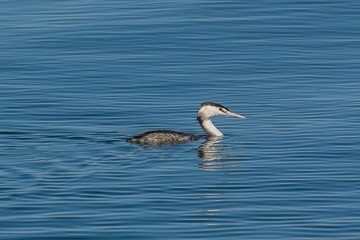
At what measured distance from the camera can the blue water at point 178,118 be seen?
19.8m

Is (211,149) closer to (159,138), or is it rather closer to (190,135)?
(190,135)

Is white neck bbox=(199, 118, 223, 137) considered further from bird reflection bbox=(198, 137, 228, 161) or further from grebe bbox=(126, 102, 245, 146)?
bird reflection bbox=(198, 137, 228, 161)

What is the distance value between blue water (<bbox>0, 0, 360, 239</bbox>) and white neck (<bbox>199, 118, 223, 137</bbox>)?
0.24m

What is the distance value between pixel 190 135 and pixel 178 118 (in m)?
2.06

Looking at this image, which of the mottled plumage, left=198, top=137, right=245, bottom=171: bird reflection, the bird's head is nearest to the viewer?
left=198, top=137, right=245, bottom=171: bird reflection

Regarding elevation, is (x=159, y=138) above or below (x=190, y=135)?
below

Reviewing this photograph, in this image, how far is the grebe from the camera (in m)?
25.1

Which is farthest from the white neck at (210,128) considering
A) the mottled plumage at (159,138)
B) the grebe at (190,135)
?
the mottled plumage at (159,138)

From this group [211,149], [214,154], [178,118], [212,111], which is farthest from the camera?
[178,118]

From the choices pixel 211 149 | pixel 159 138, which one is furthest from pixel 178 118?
pixel 159 138

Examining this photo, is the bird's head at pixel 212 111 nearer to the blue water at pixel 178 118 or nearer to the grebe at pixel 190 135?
the grebe at pixel 190 135

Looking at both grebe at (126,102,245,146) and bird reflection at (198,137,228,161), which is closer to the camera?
bird reflection at (198,137,228,161)

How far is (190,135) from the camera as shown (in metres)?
26.3

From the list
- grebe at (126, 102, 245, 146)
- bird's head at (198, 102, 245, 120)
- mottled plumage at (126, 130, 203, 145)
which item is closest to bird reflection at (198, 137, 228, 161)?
grebe at (126, 102, 245, 146)
